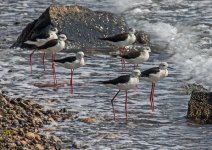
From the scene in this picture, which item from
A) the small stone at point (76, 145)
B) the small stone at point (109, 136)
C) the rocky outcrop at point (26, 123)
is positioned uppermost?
the rocky outcrop at point (26, 123)

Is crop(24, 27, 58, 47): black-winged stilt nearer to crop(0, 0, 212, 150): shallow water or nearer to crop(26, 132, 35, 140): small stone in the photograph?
crop(0, 0, 212, 150): shallow water

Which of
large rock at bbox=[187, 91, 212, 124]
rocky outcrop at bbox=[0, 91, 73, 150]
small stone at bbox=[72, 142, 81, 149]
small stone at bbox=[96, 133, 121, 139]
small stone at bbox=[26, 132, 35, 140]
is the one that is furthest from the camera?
large rock at bbox=[187, 91, 212, 124]

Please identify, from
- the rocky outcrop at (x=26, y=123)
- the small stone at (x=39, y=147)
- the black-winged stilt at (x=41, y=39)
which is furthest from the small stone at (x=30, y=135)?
the black-winged stilt at (x=41, y=39)

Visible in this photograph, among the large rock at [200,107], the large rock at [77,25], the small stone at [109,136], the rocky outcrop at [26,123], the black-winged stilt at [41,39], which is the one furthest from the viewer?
the large rock at [77,25]

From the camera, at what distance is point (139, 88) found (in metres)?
14.2

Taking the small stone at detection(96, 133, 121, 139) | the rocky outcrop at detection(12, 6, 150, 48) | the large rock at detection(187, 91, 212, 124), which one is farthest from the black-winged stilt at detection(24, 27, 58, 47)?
the small stone at detection(96, 133, 121, 139)

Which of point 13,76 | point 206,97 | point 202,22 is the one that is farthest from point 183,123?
point 202,22

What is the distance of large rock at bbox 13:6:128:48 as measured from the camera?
18469 mm

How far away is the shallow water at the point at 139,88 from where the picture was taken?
1103 centimetres

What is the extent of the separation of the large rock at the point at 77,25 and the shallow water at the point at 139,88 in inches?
34.4

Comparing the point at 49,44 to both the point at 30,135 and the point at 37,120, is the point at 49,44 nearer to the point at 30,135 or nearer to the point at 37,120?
the point at 37,120

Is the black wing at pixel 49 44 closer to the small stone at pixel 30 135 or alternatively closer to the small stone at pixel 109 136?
the small stone at pixel 109 136

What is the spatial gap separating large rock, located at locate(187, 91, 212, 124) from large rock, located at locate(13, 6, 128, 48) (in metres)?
7.11

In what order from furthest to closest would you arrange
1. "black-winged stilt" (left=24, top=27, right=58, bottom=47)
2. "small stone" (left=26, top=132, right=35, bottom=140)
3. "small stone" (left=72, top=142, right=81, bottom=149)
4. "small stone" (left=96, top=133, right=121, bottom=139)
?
"black-winged stilt" (left=24, top=27, right=58, bottom=47) → "small stone" (left=96, top=133, right=121, bottom=139) → "small stone" (left=72, top=142, right=81, bottom=149) → "small stone" (left=26, top=132, right=35, bottom=140)
